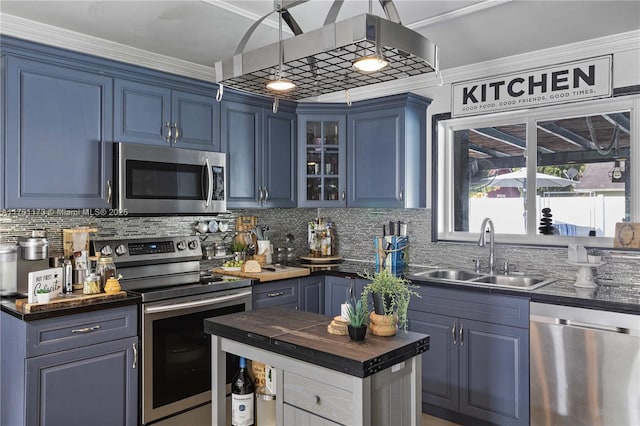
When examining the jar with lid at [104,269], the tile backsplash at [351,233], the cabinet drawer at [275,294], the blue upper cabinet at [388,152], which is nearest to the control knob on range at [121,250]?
the tile backsplash at [351,233]

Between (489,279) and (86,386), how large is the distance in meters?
2.71

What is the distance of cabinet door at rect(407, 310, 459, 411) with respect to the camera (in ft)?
10.7

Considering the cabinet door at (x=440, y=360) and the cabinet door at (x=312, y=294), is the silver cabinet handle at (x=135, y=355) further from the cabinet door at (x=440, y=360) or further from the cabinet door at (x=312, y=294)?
the cabinet door at (x=440, y=360)

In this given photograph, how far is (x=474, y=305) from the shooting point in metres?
3.15

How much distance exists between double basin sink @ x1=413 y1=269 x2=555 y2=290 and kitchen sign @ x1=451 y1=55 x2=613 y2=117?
1.25m

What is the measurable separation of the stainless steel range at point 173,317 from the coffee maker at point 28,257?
0.38 m

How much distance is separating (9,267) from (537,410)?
3.18m

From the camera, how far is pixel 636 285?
3111 millimetres

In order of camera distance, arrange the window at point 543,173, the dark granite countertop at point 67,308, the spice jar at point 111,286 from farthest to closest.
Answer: the window at point 543,173, the spice jar at point 111,286, the dark granite countertop at point 67,308

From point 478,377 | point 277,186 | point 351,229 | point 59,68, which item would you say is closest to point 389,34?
point 59,68

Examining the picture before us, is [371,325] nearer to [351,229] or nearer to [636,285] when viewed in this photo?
[636,285]

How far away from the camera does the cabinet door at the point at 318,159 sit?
427 centimetres

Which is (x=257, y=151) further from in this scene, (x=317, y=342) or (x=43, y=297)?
(x=317, y=342)

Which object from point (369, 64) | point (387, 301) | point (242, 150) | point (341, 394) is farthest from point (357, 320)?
point (242, 150)
